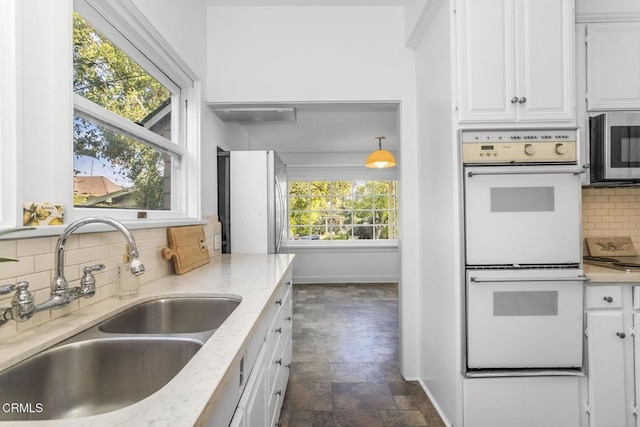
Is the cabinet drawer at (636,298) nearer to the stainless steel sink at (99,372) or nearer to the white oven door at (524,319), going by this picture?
the white oven door at (524,319)

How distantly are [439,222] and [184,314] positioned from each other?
4.93 ft

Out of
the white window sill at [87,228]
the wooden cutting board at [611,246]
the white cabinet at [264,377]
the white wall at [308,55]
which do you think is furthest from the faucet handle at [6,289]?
the wooden cutting board at [611,246]

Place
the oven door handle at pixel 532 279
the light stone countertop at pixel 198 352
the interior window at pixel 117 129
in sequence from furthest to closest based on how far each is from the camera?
Result: the oven door handle at pixel 532 279 < the interior window at pixel 117 129 < the light stone countertop at pixel 198 352

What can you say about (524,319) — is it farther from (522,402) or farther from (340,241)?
(340,241)

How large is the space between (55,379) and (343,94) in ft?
7.36

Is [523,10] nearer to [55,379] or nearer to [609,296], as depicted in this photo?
[609,296]

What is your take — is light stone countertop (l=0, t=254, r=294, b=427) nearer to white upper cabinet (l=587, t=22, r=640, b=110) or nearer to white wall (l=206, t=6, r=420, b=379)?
white wall (l=206, t=6, r=420, b=379)

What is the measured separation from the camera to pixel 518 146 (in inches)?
63.4

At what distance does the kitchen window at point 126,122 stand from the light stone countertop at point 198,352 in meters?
0.42

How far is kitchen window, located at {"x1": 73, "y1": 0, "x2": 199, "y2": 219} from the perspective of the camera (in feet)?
4.10

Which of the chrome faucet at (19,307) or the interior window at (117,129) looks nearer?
the chrome faucet at (19,307)

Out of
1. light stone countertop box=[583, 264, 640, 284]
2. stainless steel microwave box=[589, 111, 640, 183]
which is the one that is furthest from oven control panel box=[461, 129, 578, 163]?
light stone countertop box=[583, 264, 640, 284]

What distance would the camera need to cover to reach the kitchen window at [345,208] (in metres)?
5.66

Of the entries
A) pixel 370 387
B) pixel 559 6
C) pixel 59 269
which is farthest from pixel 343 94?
pixel 370 387
